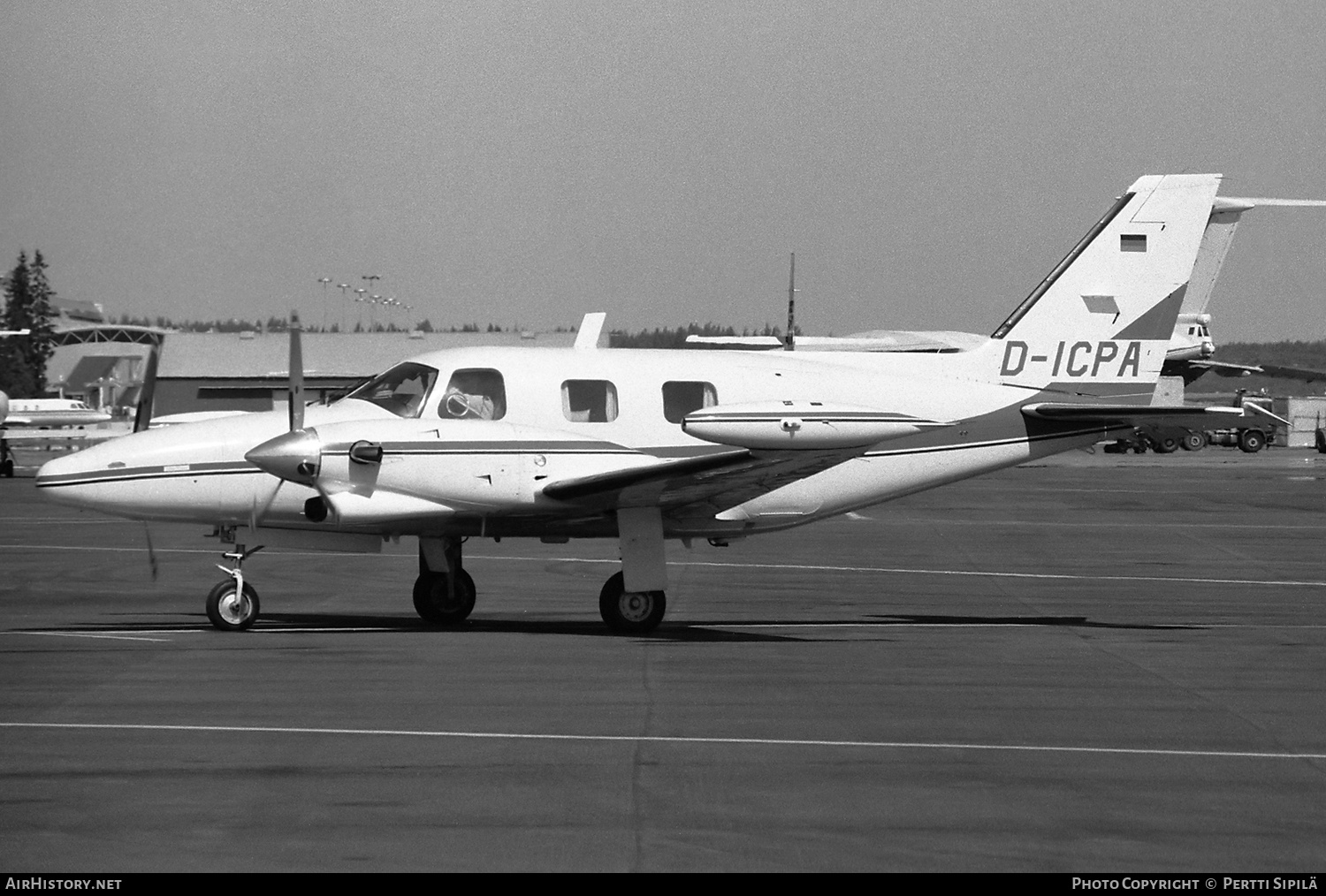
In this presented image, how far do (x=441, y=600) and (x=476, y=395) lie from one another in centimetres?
216

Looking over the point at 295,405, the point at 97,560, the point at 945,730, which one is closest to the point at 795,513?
the point at 295,405

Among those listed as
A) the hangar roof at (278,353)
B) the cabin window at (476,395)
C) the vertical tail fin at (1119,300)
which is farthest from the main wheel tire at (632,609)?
the hangar roof at (278,353)

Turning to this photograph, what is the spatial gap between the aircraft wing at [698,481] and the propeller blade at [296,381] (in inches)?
91.0

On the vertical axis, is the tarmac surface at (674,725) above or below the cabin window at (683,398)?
below

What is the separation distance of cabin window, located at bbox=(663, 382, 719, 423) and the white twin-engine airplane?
0.06ft

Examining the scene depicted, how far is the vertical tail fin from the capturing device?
1689 cm

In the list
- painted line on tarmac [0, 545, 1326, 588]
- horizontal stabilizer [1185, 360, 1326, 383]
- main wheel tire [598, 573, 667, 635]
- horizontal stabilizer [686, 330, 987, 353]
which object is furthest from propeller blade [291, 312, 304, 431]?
horizontal stabilizer [1185, 360, 1326, 383]

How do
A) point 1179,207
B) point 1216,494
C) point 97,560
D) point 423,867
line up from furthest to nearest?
point 1216,494 → point 97,560 → point 1179,207 → point 423,867

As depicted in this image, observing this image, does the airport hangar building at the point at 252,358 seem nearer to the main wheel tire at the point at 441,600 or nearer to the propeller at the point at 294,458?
the main wheel tire at the point at 441,600

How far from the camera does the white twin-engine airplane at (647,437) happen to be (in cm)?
1390

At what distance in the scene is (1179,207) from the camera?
16.9 m

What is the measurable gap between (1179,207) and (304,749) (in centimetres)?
1179

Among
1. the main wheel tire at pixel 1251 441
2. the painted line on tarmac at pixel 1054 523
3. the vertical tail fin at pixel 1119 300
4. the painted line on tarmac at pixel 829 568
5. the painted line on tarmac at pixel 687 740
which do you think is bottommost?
the main wheel tire at pixel 1251 441

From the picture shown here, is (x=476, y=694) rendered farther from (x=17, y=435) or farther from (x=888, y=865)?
(x=17, y=435)
